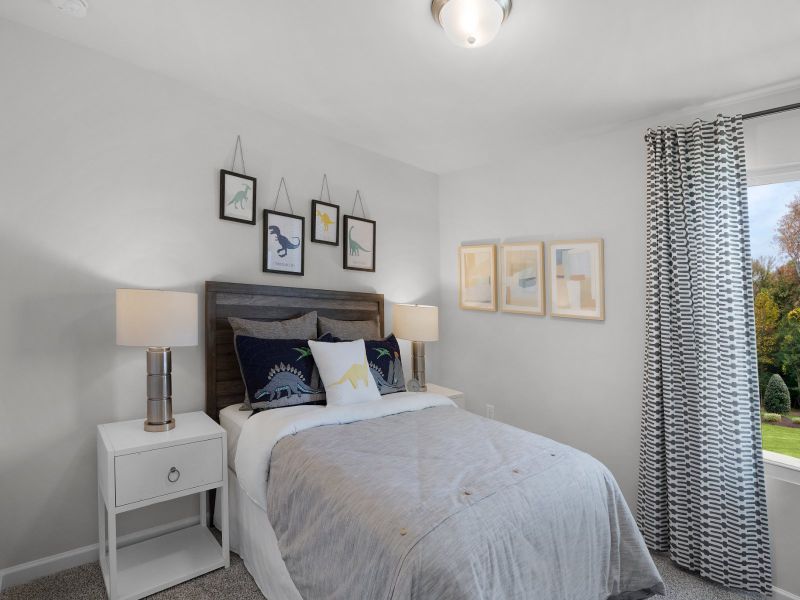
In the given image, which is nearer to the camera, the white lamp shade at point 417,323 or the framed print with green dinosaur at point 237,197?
the framed print with green dinosaur at point 237,197

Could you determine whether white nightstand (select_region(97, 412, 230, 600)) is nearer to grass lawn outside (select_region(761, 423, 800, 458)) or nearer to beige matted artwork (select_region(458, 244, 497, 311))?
beige matted artwork (select_region(458, 244, 497, 311))

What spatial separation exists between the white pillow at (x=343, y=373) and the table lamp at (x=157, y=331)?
70 centimetres

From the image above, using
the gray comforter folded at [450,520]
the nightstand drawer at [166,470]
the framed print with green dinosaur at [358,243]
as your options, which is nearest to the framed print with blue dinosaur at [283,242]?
the framed print with green dinosaur at [358,243]

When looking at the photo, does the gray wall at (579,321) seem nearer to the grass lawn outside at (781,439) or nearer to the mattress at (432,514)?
the grass lawn outside at (781,439)

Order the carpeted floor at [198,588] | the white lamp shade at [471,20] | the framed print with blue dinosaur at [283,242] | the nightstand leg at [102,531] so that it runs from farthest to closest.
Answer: the framed print with blue dinosaur at [283,242] < the nightstand leg at [102,531] < the carpeted floor at [198,588] < the white lamp shade at [471,20]

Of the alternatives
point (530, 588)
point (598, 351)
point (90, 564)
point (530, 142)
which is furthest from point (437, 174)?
point (90, 564)

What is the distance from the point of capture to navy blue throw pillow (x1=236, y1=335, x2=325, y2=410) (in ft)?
7.77

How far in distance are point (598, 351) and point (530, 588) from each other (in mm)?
1953

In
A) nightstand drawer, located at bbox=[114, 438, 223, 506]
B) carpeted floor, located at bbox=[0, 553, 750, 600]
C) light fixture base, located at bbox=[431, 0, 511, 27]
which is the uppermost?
light fixture base, located at bbox=[431, 0, 511, 27]

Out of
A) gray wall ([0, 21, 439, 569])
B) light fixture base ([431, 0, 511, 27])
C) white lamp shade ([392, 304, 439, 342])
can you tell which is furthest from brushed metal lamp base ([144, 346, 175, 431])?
light fixture base ([431, 0, 511, 27])

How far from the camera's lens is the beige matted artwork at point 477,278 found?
3600 millimetres

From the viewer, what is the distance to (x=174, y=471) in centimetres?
201

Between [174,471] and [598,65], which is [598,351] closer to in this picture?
[598,65]

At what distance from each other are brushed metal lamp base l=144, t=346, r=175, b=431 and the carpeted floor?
2.39 feet
